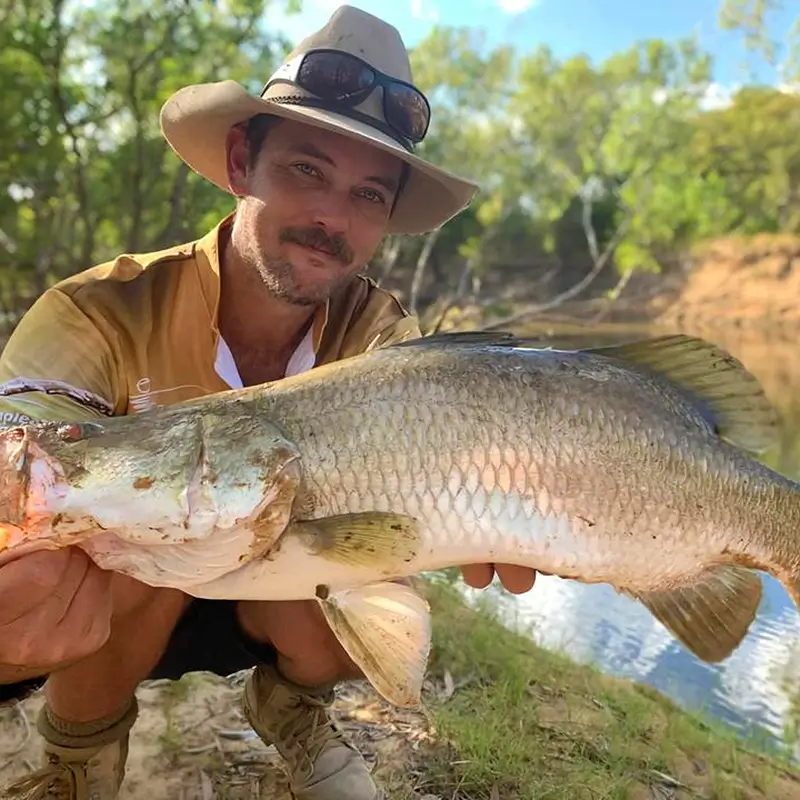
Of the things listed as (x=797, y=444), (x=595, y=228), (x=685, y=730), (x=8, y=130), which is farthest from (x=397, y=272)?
(x=685, y=730)

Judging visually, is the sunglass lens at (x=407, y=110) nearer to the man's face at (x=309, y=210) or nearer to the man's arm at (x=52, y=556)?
the man's face at (x=309, y=210)

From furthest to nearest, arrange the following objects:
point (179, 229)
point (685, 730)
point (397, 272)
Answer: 1. point (397, 272)
2. point (179, 229)
3. point (685, 730)

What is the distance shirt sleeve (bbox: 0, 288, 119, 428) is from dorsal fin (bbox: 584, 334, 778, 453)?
1283 millimetres

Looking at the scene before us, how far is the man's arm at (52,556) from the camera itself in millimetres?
1592

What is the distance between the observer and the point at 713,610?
6.70 ft

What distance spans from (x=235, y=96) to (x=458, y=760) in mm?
2161

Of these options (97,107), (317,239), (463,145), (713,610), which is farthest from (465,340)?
(463,145)

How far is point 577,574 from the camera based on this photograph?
6.19 feet

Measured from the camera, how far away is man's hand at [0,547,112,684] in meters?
1.57

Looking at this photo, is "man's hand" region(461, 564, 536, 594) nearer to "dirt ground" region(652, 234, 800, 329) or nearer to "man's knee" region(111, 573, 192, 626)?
"man's knee" region(111, 573, 192, 626)

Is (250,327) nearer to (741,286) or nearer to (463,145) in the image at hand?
(463,145)

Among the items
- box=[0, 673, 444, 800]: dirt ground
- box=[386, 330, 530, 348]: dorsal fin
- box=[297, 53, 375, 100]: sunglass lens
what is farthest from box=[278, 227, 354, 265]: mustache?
box=[0, 673, 444, 800]: dirt ground

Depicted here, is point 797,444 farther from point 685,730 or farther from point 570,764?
point 570,764

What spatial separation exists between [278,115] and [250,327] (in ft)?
2.16
